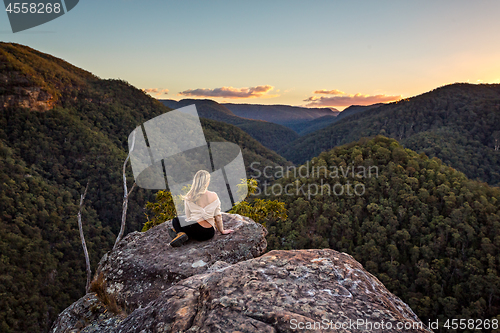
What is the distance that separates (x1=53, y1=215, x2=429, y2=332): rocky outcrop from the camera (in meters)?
2.38

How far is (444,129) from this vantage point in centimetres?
12838

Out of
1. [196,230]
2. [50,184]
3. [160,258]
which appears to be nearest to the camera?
[160,258]

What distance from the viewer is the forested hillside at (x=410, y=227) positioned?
4438cm

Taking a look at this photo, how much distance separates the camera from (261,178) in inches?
3583

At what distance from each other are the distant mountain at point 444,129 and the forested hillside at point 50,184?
255ft

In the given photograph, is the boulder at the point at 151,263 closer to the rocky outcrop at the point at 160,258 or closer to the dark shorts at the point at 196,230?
the rocky outcrop at the point at 160,258

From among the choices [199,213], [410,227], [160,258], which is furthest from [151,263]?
[410,227]

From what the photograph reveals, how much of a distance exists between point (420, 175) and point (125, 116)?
103 metres

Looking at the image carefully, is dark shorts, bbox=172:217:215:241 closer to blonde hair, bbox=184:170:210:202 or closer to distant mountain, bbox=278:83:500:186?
blonde hair, bbox=184:170:210:202

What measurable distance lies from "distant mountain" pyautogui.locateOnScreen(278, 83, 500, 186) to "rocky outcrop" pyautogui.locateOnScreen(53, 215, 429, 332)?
118218 mm

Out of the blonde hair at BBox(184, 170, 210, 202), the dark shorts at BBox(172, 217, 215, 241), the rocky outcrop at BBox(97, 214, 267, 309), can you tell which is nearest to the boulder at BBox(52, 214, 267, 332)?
the rocky outcrop at BBox(97, 214, 267, 309)

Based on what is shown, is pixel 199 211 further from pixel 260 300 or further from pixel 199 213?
pixel 260 300

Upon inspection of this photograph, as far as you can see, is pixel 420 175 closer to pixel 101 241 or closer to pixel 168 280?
pixel 168 280

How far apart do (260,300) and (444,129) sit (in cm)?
15932
